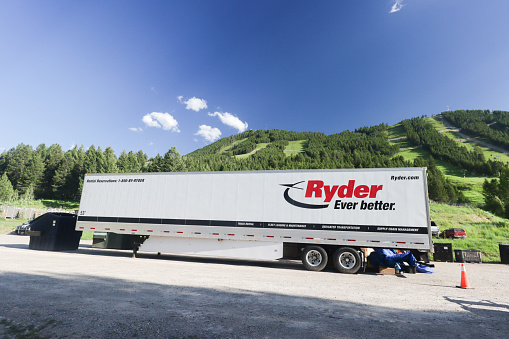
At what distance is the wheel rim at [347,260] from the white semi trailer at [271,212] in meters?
0.04

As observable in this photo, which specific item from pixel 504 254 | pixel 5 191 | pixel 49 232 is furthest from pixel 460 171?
pixel 5 191

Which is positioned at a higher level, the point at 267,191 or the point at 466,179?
the point at 466,179

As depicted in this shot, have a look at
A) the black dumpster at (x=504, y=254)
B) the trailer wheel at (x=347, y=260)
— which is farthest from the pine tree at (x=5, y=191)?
the black dumpster at (x=504, y=254)

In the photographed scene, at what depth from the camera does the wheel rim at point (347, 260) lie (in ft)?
35.2

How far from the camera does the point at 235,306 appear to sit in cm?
556

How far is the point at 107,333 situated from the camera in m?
3.92

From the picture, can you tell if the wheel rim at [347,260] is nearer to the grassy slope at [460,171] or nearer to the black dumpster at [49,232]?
the black dumpster at [49,232]

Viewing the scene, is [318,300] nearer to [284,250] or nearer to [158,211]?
[284,250]

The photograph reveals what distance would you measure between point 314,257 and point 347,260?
1.32 meters

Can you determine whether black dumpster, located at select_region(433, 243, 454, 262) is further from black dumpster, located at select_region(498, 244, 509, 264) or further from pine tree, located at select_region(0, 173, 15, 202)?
pine tree, located at select_region(0, 173, 15, 202)

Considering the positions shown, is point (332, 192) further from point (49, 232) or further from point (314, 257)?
point (49, 232)

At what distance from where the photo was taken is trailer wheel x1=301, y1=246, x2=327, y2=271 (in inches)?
431

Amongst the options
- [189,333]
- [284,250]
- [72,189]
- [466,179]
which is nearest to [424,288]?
[284,250]

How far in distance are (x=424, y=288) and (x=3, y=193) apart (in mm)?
82783
